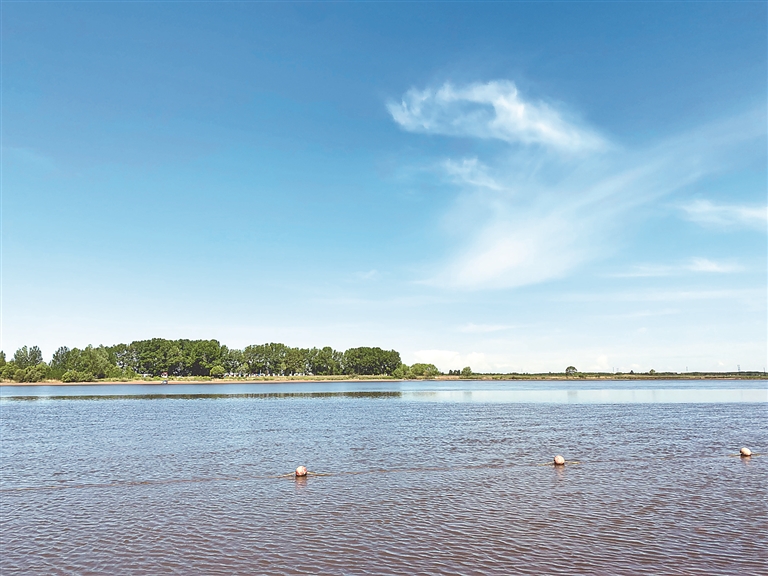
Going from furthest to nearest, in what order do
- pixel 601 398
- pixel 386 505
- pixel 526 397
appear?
pixel 526 397 < pixel 601 398 < pixel 386 505

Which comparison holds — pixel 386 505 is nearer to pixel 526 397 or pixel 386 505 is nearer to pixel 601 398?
pixel 526 397

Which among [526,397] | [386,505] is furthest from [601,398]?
→ [386,505]

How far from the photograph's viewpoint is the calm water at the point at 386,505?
15.9 metres

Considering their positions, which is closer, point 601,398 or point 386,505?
point 386,505

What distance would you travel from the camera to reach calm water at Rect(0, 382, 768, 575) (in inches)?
626

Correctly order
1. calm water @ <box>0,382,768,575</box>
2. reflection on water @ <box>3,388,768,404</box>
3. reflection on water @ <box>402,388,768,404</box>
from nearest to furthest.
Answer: calm water @ <box>0,382,768,575</box> < reflection on water @ <box>402,388,768,404</box> < reflection on water @ <box>3,388,768,404</box>

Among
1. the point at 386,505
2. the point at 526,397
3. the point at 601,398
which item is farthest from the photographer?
the point at 526,397

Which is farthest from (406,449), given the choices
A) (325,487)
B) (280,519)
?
(280,519)

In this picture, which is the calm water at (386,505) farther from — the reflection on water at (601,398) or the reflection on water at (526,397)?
the reflection on water at (526,397)

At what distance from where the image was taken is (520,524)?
19344 mm

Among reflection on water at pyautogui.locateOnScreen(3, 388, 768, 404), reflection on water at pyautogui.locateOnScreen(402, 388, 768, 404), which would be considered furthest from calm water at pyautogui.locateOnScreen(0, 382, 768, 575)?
reflection on water at pyautogui.locateOnScreen(3, 388, 768, 404)

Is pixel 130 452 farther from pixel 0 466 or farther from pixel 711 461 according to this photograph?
pixel 711 461

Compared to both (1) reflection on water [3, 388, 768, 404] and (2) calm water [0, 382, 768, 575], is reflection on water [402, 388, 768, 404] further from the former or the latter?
(2) calm water [0, 382, 768, 575]

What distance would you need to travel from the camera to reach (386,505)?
2227cm
